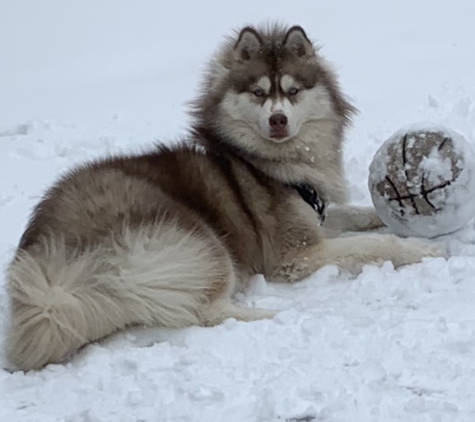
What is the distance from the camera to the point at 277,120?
163 inches

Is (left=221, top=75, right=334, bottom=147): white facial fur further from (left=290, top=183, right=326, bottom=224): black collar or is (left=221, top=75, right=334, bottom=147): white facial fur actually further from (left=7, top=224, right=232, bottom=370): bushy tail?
(left=7, top=224, right=232, bottom=370): bushy tail

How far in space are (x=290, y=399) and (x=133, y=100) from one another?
260 inches

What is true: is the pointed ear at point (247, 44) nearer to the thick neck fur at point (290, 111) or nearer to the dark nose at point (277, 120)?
the thick neck fur at point (290, 111)

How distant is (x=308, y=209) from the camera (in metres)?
4.33

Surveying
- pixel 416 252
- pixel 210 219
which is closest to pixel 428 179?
pixel 416 252

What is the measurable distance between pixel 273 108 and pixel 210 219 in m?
0.72

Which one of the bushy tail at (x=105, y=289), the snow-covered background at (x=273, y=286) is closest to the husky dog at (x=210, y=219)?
the bushy tail at (x=105, y=289)

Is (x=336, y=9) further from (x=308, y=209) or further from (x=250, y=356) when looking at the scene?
(x=250, y=356)

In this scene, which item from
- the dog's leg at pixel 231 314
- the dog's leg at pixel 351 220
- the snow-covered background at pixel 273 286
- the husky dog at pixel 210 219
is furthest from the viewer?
the dog's leg at pixel 351 220

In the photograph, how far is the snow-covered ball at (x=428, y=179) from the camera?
13.1 ft

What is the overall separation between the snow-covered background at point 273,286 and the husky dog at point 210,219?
16 centimetres

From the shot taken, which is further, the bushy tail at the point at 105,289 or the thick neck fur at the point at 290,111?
the thick neck fur at the point at 290,111

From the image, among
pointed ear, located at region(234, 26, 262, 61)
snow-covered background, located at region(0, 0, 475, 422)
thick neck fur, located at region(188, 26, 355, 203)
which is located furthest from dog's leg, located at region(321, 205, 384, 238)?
pointed ear, located at region(234, 26, 262, 61)

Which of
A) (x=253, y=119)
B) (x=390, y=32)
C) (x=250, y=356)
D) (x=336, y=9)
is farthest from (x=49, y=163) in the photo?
(x=336, y=9)
